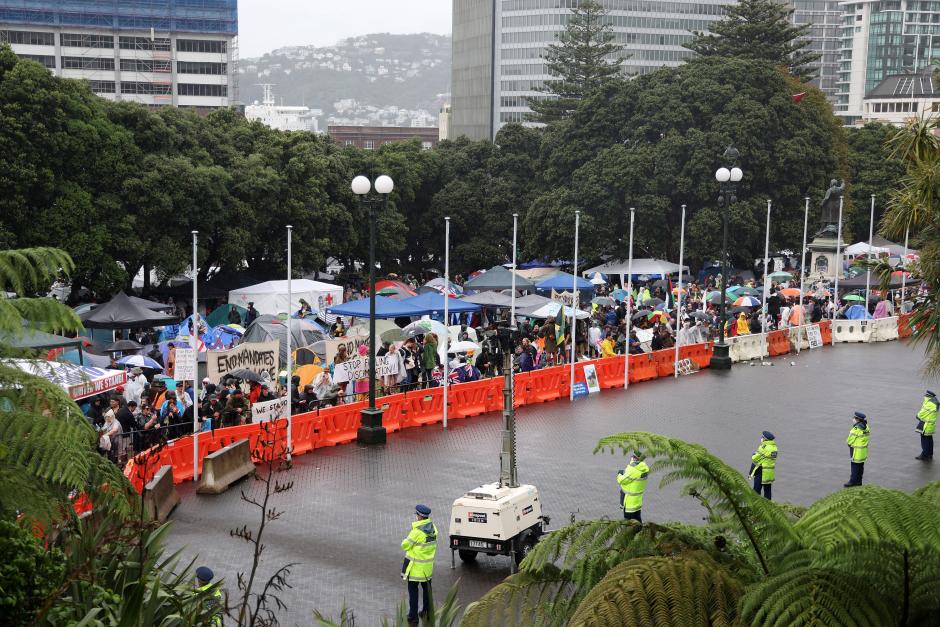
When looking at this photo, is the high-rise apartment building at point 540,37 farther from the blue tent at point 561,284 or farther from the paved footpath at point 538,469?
the paved footpath at point 538,469

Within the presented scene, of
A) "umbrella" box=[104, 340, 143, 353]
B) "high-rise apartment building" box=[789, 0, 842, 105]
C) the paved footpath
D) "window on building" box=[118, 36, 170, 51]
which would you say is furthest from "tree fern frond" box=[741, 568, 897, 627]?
"high-rise apartment building" box=[789, 0, 842, 105]

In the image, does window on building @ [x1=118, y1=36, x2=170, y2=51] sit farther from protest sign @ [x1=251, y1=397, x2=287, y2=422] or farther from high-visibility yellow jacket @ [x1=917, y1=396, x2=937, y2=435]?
high-visibility yellow jacket @ [x1=917, y1=396, x2=937, y2=435]

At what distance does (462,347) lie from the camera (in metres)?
29.0

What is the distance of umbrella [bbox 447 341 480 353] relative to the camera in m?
28.9

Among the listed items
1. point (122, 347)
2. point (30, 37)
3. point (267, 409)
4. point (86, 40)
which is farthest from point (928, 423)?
point (30, 37)

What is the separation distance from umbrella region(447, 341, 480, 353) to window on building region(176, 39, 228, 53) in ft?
292

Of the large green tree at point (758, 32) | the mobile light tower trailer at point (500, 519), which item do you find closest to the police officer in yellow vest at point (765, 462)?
the mobile light tower trailer at point (500, 519)

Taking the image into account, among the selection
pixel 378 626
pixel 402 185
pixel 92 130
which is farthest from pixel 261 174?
pixel 378 626

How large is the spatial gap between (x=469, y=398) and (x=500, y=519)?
36.2ft

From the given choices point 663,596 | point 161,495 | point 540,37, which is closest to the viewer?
point 663,596

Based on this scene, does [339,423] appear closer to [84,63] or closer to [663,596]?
[663,596]

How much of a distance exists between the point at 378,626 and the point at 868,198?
5567 cm

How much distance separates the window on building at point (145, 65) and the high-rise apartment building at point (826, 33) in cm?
12073

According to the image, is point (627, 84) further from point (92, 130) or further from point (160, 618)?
point (160, 618)
